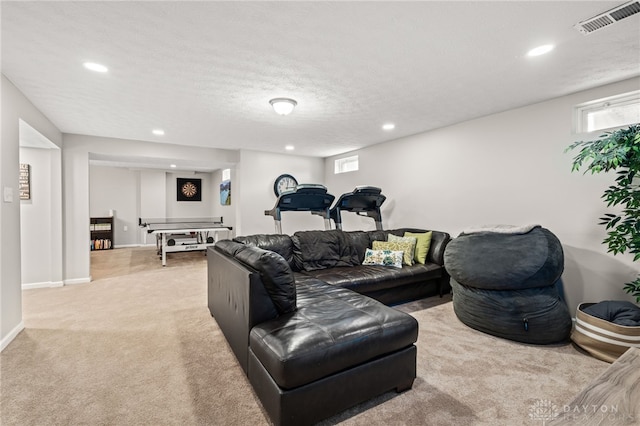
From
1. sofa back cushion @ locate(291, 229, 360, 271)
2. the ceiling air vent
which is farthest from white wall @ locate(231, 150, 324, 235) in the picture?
the ceiling air vent

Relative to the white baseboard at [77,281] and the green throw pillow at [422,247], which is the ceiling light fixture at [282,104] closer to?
the green throw pillow at [422,247]

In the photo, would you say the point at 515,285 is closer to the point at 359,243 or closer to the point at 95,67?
the point at 359,243

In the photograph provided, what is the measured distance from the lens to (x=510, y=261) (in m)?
2.67

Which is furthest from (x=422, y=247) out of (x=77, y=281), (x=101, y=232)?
(x=101, y=232)

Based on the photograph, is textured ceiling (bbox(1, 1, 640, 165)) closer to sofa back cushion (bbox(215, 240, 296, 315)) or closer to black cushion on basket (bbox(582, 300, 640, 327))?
sofa back cushion (bbox(215, 240, 296, 315))

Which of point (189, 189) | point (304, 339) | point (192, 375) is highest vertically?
point (189, 189)

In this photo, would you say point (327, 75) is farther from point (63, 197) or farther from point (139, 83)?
point (63, 197)

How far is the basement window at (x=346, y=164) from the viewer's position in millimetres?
6008

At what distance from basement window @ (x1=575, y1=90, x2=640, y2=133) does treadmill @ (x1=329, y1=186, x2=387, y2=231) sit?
92.7 inches

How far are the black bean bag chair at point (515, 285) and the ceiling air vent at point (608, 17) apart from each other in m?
1.67

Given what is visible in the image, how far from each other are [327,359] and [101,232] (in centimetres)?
855

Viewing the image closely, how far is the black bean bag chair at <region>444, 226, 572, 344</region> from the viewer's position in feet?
8.22

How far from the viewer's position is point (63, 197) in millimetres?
4414

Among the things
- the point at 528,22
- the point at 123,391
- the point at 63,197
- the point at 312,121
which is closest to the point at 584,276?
the point at 528,22
